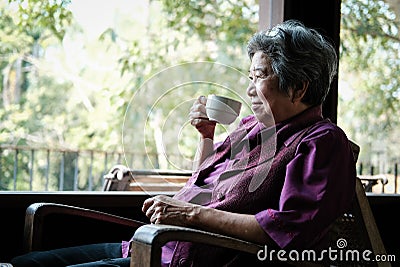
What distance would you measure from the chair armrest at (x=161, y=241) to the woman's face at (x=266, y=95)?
1.36ft

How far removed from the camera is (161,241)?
1354 millimetres

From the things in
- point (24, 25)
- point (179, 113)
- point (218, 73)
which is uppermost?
point (24, 25)

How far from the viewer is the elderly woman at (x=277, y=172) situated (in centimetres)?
150

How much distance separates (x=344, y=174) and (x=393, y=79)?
3397 millimetres

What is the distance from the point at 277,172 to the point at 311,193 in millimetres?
137

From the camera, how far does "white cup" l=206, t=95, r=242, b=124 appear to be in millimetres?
1758

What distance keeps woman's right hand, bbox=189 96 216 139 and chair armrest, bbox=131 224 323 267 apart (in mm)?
505

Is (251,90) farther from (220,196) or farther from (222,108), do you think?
(220,196)

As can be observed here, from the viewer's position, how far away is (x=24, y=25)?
4.61m

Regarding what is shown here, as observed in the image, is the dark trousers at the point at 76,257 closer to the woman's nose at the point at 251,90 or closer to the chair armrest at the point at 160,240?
the chair armrest at the point at 160,240

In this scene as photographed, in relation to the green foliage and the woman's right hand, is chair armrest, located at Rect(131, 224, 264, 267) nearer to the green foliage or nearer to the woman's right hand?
the woman's right hand

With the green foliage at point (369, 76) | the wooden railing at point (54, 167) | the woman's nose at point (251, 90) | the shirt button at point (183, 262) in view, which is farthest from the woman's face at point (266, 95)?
the wooden railing at point (54, 167)

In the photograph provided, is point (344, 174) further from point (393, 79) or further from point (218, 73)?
point (393, 79)

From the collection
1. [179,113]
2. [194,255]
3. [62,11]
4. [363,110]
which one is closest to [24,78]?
[62,11]
